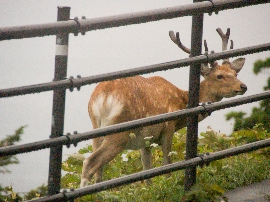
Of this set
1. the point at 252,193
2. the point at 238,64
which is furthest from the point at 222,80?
the point at 252,193

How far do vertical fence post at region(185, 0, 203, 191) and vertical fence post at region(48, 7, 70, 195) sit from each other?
0.97 m

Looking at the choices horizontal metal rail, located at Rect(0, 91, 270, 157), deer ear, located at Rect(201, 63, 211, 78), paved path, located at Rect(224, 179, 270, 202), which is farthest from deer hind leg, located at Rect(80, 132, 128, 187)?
horizontal metal rail, located at Rect(0, 91, 270, 157)

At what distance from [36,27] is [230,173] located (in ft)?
7.11

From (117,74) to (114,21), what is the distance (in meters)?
0.32

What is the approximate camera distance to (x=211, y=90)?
8.34 m

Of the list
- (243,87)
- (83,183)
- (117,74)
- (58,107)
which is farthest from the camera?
(243,87)

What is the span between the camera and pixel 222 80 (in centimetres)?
820

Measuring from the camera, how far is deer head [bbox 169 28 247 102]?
26.7 ft

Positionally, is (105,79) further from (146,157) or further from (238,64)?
(238,64)

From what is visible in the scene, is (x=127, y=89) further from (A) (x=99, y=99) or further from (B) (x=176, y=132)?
(B) (x=176, y=132)

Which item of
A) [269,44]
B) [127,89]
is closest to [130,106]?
[127,89]

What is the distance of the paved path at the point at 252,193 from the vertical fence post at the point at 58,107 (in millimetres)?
1403

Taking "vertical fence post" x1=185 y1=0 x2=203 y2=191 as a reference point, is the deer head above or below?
above

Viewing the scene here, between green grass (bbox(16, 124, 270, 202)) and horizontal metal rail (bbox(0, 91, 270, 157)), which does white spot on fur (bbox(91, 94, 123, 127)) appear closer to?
green grass (bbox(16, 124, 270, 202))
